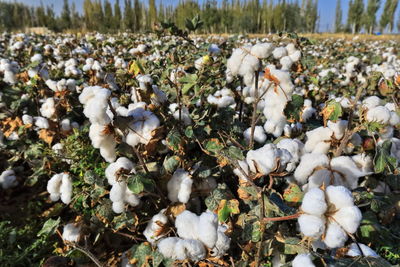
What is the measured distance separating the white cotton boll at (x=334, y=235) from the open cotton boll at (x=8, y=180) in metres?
2.52

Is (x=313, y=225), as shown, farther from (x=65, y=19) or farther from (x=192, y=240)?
(x=65, y=19)

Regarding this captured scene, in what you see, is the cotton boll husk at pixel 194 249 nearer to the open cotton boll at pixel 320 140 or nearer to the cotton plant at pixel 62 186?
the open cotton boll at pixel 320 140

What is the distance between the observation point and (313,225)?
2.40 ft

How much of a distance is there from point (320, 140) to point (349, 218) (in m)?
0.52

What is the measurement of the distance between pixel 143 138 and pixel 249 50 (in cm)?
55

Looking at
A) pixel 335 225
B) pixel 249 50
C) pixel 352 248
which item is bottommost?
pixel 352 248

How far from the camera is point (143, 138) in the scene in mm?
1145

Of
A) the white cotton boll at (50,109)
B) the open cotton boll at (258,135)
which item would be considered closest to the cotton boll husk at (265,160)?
the open cotton boll at (258,135)

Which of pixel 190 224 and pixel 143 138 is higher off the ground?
pixel 143 138

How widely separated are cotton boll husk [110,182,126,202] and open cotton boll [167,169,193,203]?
24 cm

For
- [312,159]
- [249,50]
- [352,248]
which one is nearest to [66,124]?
[249,50]

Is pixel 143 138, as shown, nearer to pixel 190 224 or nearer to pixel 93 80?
pixel 190 224

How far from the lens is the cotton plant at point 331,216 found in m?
0.73

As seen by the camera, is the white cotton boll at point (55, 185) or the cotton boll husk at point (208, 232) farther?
the white cotton boll at point (55, 185)
